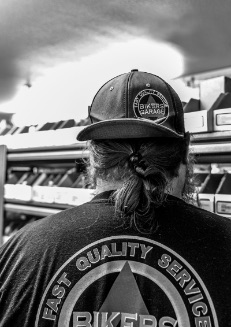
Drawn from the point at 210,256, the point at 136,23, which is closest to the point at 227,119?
the point at 136,23

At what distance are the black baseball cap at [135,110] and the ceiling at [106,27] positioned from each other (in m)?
1.07

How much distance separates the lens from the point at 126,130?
808mm

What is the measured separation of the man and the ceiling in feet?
3.83

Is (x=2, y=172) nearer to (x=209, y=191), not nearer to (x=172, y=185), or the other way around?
(x=209, y=191)

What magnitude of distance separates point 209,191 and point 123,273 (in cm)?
111

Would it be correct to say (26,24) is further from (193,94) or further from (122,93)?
(122,93)

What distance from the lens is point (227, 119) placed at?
1.56 meters

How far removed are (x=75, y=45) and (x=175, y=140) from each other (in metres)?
A: 1.77

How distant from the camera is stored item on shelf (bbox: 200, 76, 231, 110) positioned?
5.74ft

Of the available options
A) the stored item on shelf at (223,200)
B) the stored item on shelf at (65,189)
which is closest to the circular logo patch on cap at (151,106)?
the stored item on shelf at (223,200)

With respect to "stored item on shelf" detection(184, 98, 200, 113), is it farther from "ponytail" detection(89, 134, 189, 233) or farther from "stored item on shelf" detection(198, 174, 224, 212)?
"ponytail" detection(89, 134, 189, 233)

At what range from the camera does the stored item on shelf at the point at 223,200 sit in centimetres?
162

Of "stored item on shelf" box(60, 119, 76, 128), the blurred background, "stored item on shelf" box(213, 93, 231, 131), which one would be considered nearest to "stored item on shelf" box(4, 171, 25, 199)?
the blurred background

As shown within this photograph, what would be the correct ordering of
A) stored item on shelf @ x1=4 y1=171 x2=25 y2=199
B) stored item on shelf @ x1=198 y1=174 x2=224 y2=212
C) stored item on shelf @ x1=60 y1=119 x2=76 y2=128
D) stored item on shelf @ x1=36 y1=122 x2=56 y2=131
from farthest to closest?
stored item on shelf @ x1=4 y1=171 x2=25 y2=199 → stored item on shelf @ x1=36 y1=122 x2=56 y2=131 → stored item on shelf @ x1=60 y1=119 x2=76 y2=128 → stored item on shelf @ x1=198 y1=174 x2=224 y2=212
